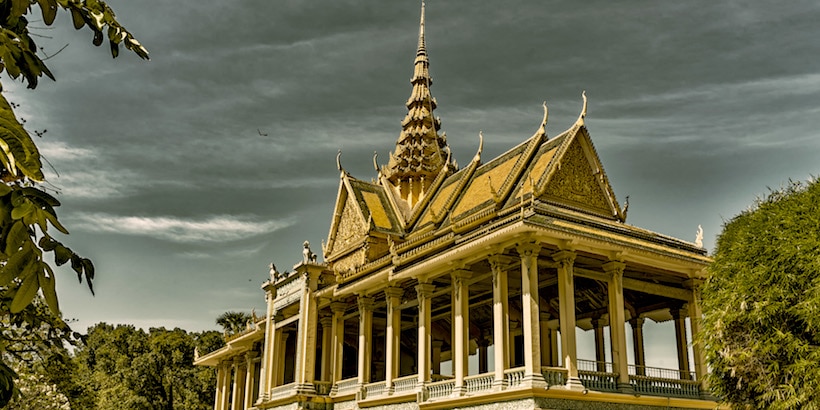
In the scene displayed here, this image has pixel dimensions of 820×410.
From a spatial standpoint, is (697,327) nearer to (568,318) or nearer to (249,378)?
(568,318)

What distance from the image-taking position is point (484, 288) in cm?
2430

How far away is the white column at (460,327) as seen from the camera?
1958 centimetres

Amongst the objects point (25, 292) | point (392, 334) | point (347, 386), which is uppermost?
point (392, 334)

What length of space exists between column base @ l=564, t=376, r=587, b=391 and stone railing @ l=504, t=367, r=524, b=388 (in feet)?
3.48

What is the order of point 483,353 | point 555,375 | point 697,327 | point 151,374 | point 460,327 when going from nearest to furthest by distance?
point 555,375 < point 460,327 < point 697,327 < point 483,353 < point 151,374

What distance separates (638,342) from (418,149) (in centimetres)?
1352

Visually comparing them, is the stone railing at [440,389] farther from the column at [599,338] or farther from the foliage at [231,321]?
the foliage at [231,321]

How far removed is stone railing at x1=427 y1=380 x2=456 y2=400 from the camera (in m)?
20.1

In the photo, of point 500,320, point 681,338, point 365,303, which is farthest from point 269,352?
point 681,338

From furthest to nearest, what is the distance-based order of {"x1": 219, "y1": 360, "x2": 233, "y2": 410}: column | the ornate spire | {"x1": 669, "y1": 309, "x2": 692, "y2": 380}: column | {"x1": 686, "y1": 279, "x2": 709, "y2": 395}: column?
1. {"x1": 219, "y1": 360, "x2": 233, "y2": 410}: column
2. the ornate spire
3. {"x1": 669, "y1": 309, "x2": 692, "y2": 380}: column
4. {"x1": 686, "y1": 279, "x2": 709, "y2": 395}: column

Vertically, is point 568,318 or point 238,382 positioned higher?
point 238,382

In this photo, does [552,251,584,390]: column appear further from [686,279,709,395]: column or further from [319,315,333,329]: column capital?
[319,315,333,329]: column capital

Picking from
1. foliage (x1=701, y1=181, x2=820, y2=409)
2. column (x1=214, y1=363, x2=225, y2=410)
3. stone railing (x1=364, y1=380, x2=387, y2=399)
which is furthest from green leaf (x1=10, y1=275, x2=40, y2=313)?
column (x1=214, y1=363, x2=225, y2=410)

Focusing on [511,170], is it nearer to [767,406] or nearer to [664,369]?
[664,369]
